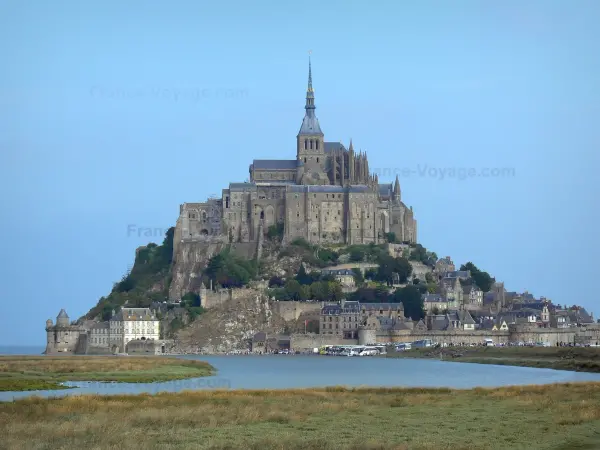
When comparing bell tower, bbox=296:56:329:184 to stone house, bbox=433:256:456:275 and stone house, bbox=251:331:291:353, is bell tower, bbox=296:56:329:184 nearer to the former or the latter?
stone house, bbox=433:256:456:275

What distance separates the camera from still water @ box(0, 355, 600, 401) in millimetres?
66312

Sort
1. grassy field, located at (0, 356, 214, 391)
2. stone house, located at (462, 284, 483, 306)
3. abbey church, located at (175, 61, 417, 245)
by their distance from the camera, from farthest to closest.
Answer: abbey church, located at (175, 61, 417, 245) < stone house, located at (462, 284, 483, 306) < grassy field, located at (0, 356, 214, 391)

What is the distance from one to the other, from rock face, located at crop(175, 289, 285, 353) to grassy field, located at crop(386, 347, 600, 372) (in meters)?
17.7

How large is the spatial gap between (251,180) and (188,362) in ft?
205

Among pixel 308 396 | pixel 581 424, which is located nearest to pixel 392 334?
pixel 308 396

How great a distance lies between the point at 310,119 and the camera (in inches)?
6344

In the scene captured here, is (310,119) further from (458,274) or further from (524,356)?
(524,356)

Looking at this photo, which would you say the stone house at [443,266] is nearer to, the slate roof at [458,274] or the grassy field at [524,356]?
the slate roof at [458,274]

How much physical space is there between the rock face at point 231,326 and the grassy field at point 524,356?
17.7m

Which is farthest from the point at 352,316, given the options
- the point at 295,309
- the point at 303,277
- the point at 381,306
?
the point at 303,277

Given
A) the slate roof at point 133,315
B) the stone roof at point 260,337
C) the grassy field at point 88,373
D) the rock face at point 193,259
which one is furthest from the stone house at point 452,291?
the grassy field at point 88,373

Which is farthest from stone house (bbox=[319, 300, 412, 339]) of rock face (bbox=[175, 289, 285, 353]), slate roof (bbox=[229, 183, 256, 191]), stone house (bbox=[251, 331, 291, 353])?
slate roof (bbox=[229, 183, 256, 191])

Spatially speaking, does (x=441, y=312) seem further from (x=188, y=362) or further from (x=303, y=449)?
(x=303, y=449)

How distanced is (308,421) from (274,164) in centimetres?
11568
